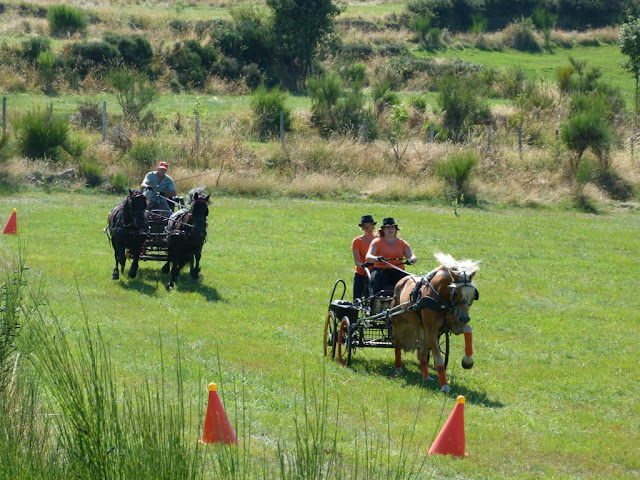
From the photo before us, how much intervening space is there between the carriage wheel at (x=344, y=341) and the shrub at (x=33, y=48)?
34458mm

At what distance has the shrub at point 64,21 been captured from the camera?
49.6 m

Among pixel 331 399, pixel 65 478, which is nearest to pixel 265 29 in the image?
pixel 331 399

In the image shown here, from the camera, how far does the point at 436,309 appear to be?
10.9m

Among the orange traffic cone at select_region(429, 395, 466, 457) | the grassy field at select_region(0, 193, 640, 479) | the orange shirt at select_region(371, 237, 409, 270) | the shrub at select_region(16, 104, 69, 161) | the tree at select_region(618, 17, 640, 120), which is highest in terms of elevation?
the tree at select_region(618, 17, 640, 120)

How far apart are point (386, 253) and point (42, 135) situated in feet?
68.2

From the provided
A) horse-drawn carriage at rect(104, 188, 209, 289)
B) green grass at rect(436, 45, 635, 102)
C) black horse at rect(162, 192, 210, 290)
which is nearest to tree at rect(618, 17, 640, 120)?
green grass at rect(436, 45, 635, 102)

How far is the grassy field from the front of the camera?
379 inches

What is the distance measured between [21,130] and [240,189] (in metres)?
7.56

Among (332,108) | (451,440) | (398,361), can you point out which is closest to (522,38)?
(332,108)

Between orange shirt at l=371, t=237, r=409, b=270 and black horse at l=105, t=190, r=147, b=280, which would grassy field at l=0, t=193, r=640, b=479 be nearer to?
black horse at l=105, t=190, r=147, b=280

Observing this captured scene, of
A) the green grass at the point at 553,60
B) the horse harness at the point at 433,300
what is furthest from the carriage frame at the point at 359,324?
the green grass at the point at 553,60

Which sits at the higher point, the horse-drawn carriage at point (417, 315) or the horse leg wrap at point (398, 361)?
the horse-drawn carriage at point (417, 315)

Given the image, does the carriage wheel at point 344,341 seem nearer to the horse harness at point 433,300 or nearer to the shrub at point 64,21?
the horse harness at point 433,300

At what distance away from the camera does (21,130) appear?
30.5 metres
